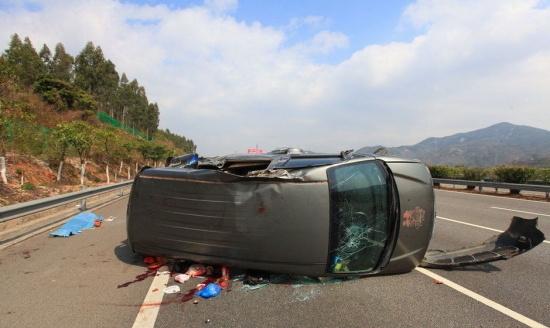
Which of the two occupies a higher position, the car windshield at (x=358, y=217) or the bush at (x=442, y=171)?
the car windshield at (x=358, y=217)

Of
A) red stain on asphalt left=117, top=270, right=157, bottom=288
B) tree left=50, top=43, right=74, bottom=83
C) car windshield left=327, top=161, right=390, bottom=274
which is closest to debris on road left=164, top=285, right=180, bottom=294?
red stain on asphalt left=117, top=270, right=157, bottom=288

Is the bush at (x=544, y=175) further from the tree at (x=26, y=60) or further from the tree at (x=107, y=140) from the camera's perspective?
the tree at (x=26, y=60)

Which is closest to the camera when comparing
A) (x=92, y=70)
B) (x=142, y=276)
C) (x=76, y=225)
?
(x=142, y=276)

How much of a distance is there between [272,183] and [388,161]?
1.43m

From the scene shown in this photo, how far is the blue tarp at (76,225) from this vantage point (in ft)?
18.4

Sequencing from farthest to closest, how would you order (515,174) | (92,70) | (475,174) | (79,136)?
(92,70), (475,174), (79,136), (515,174)

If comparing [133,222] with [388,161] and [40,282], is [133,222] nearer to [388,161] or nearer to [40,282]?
[40,282]

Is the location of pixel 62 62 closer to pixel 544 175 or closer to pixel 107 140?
pixel 107 140

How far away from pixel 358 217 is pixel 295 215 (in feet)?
2.30

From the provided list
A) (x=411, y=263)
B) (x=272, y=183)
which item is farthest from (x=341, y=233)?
(x=411, y=263)

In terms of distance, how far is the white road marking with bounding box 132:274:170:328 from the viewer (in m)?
2.59

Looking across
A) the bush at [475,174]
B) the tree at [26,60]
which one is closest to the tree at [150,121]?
the tree at [26,60]

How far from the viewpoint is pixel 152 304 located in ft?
9.57

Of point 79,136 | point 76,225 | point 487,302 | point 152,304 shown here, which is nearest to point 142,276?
point 152,304
